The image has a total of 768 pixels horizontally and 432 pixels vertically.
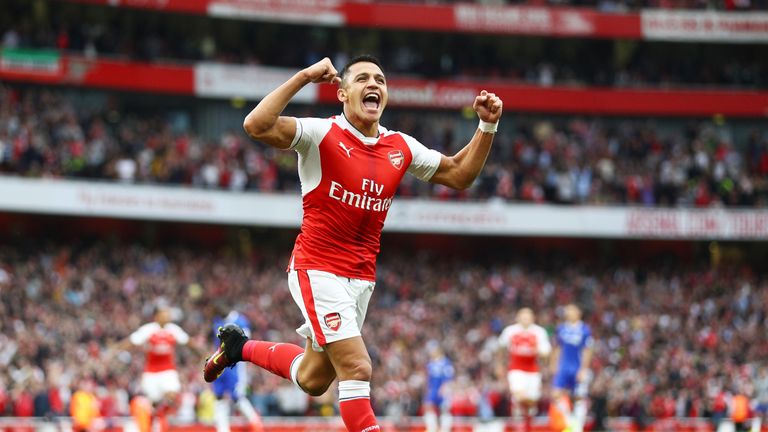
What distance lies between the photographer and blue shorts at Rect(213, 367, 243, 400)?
1828 centimetres

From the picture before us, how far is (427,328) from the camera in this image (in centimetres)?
3092

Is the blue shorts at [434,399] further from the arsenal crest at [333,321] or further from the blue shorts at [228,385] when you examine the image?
the arsenal crest at [333,321]

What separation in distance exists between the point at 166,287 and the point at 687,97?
1829 centimetres

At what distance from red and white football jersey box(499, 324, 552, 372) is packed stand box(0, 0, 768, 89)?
68.3 feet

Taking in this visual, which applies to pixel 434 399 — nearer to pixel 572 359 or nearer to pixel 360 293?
pixel 572 359

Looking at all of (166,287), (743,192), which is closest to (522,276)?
(743,192)

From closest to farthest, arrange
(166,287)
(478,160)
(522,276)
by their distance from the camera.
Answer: (478,160) → (166,287) → (522,276)

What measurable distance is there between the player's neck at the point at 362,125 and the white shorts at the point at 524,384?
32.6ft

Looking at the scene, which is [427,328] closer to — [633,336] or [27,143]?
[633,336]

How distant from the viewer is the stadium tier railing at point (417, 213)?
32.8 meters

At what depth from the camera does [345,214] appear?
8.60m

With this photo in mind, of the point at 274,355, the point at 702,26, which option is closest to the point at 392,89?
the point at 702,26

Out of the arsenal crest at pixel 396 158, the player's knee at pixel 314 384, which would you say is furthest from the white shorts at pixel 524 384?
the arsenal crest at pixel 396 158

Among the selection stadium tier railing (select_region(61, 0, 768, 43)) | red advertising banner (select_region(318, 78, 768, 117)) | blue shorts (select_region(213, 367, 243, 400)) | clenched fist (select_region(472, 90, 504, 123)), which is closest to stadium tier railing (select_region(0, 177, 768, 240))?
red advertising banner (select_region(318, 78, 768, 117))
